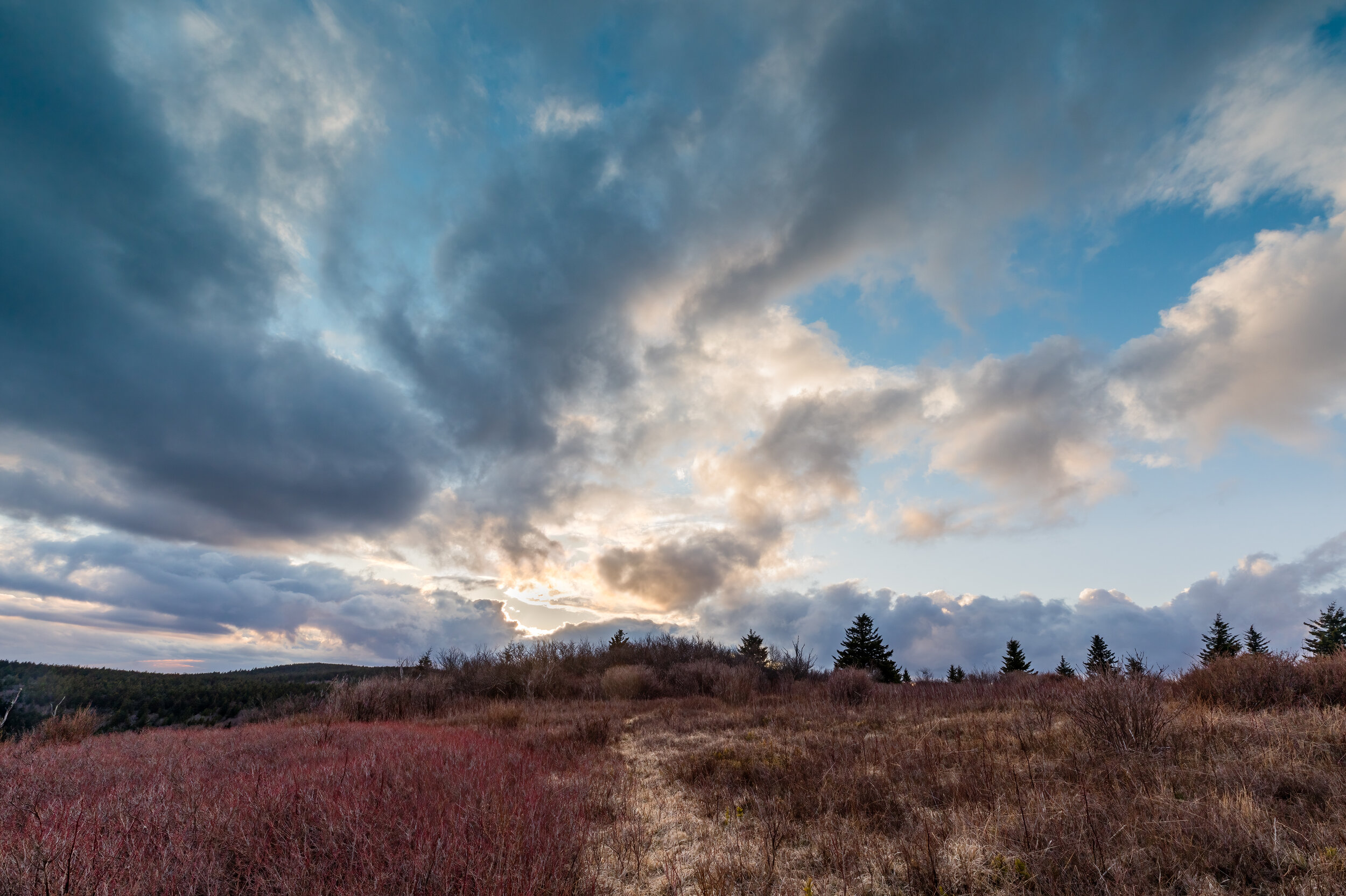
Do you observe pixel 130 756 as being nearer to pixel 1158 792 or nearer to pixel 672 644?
pixel 1158 792

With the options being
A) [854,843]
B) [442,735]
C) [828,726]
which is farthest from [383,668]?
[854,843]

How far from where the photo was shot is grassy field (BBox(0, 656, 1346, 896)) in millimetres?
4496

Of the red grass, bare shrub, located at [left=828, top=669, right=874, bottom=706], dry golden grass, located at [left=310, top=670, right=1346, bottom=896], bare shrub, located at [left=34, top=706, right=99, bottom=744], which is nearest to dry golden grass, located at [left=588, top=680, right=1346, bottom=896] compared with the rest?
dry golden grass, located at [left=310, top=670, right=1346, bottom=896]

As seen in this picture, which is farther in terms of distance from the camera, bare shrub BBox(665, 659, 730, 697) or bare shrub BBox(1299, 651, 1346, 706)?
bare shrub BBox(665, 659, 730, 697)

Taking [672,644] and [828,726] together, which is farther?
[672,644]

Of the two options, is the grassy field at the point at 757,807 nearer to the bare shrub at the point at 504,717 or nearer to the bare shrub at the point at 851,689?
the bare shrub at the point at 504,717

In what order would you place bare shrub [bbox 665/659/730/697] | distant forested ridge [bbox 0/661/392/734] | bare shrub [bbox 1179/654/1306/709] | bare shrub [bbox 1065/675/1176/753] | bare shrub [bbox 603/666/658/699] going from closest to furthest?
bare shrub [bbox 1065/675/1176/753] → bare shrub [bbox 1179/654/1306/709] → distant forested ridge [bbox 0/661/392/734] → bare shrub [bbox 603/666/658/699] → bare shrub [bbox 665/659/730/697]

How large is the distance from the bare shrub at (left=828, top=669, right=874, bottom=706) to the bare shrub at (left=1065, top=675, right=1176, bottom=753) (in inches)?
445

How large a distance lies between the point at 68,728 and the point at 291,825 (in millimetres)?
16137

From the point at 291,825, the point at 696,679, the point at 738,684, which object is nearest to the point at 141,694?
the point at 696,679

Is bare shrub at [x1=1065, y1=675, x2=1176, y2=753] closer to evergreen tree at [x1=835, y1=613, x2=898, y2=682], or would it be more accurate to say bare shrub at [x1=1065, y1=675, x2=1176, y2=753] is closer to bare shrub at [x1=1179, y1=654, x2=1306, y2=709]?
bare shrub at [x1=1179, y1=654, x2=1306, y2=709]

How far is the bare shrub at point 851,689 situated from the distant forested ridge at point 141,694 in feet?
76.8

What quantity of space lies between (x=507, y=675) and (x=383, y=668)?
23.8 feet

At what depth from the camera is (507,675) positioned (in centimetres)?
3120
